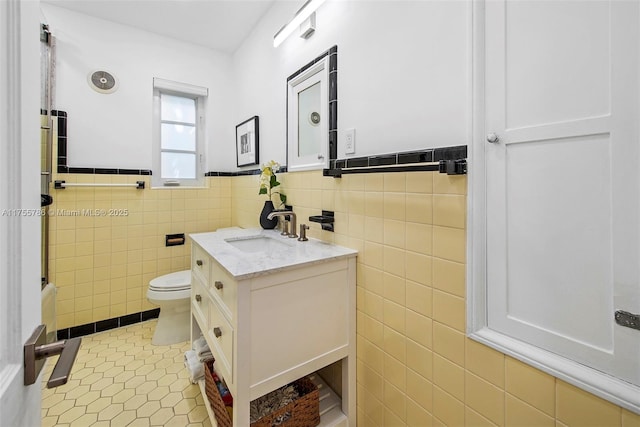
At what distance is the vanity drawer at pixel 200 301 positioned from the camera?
1394 mm

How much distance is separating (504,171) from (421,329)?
62cm

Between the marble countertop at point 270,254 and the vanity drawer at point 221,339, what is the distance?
227 mm

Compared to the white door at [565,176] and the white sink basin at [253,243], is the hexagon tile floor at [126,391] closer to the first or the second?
the white sink basin at [253,243]

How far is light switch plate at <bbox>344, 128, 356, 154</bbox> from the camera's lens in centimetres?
134

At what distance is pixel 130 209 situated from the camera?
2.36m

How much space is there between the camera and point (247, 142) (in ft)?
7.93

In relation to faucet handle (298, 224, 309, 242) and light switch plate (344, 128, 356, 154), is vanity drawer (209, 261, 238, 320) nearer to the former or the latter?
faucet handle (298, 224, 309, 242)

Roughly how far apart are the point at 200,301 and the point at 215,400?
1.63 ft

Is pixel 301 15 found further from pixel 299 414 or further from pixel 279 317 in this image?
pixel 299 414

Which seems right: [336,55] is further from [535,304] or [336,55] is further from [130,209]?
[130,209]

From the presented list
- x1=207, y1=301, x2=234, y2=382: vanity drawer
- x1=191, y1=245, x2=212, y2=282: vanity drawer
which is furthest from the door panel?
x1=191, y1=245, x2=212, y2=282: vanity drawer

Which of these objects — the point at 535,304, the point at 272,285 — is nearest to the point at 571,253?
the point at 535,304

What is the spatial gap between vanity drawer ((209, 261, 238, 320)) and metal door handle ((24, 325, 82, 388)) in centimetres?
55

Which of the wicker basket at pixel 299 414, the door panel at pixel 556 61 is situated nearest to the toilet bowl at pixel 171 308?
the wicker basket at pixel 299 414
